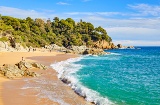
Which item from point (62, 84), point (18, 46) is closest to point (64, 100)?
point (62, 84)

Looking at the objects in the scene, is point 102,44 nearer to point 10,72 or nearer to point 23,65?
point 23,65

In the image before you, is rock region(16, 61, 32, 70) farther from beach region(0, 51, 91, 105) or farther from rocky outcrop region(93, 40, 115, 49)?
rocky outcrop region(93, 40, 115, 49)

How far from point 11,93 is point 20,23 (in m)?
82.6

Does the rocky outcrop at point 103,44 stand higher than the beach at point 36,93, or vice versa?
the rocky outcrop at point 103,44

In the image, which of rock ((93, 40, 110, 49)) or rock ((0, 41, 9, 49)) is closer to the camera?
rock ((0, 41, 9, 49))

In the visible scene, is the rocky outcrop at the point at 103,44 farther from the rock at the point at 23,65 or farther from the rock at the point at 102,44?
the rock at the point at 23,65

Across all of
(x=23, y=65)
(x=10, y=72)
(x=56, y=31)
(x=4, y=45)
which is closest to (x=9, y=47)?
(x=4, y=45)

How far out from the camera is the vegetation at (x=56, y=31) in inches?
3703

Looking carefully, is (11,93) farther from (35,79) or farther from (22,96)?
(35,79)

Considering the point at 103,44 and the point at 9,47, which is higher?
the point at 103,44

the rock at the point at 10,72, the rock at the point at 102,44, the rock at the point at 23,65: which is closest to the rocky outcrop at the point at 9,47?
the rock at the point at 23,65

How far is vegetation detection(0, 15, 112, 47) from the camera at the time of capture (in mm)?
94062

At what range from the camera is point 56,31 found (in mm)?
123812

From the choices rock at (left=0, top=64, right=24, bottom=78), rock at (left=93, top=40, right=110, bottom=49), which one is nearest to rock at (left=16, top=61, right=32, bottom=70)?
rock at (left=0, top=64, right=24, bottom=78)
